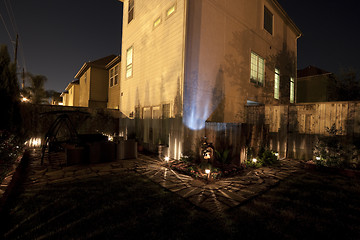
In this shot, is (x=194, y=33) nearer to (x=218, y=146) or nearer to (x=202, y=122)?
(x=202, y=122)

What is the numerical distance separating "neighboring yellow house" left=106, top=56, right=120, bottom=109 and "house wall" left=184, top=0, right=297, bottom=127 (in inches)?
386

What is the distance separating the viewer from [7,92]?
8078mm

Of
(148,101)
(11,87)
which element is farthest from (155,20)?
(11,87)

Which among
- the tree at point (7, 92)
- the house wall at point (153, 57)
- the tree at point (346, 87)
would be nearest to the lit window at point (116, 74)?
the house wall at point (153, 57)

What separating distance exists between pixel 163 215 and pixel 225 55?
25.7 feet

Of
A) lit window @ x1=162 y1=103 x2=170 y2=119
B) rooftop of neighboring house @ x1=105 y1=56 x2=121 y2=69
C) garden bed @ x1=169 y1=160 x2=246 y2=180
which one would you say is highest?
rooftop of neighboring house @ x1=105 y1=56 x2=121 y2=69

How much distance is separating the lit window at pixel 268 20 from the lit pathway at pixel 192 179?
926cm

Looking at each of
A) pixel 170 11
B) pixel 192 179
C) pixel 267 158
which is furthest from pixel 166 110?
pixel 267 158

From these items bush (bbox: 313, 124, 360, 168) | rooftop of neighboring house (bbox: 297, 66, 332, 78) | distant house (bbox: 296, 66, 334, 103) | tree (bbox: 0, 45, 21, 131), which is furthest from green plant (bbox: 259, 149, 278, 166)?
rooftop of neighboring house (bbox: 297, 66, 332, 78)

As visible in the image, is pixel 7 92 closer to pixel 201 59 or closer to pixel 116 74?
pixel 116 74

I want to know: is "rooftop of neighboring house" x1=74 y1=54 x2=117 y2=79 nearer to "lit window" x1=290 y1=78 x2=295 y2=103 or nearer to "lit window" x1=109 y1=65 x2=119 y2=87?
"lit window" x1=109 y1=65 x2=119 y2=87

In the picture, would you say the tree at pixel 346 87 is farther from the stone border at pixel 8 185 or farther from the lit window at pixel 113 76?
the stone border at pixel 8 185

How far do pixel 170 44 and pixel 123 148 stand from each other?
202 inches

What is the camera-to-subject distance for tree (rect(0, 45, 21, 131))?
26.2ft
